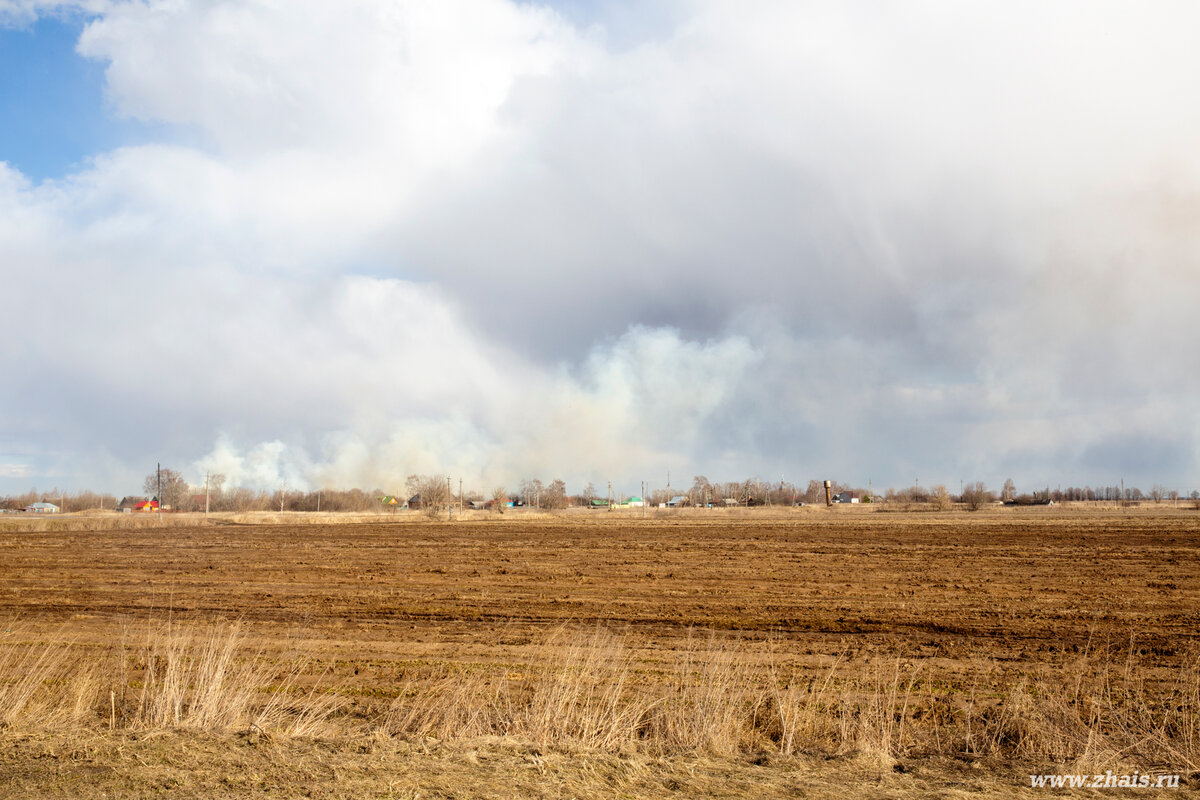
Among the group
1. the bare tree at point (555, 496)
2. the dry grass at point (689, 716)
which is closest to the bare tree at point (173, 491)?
the bare tree at point (555, 496)

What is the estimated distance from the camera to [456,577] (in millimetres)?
25766

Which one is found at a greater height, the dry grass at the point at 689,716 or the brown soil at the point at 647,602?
the dry grass at the point at 689,716

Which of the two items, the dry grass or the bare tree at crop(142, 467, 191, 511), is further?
the bare tree at crop(142, 467, 191, 511)

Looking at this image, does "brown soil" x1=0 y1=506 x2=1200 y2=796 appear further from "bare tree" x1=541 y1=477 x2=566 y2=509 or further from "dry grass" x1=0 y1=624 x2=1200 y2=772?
"bare tree" x1=541 y1=477 x2=566 y2=509

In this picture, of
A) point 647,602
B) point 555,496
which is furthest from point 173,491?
point 647,602

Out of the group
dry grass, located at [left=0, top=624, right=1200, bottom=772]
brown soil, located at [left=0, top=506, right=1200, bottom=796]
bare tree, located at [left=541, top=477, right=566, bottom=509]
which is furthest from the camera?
bare tree, located at [left=541, top=477, right=566, bottom=509]

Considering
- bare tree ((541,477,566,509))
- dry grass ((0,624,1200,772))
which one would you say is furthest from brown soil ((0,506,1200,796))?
bare tree ((541,477,566,509))

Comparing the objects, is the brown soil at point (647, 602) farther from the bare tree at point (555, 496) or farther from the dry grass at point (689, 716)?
the bare tree at point (555, 496)

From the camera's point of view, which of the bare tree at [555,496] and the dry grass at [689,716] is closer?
the dry grass at [689,716]

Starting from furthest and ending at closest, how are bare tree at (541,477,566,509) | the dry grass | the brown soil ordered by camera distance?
1. bare tree at (541,477,566,509)
2. the brown soil
3. the dry grass

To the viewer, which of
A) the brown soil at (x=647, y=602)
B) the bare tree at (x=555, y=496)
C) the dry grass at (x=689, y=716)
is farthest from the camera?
the bare tree at (x=555, y=496)

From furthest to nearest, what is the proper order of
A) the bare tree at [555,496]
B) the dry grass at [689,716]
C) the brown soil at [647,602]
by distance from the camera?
the bare tree at [555,496] → the brown soil at [647,602] → the dry grass at [689,716]

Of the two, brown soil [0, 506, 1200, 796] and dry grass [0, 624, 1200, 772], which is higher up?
dry grass [0, 624, 1200, 772]

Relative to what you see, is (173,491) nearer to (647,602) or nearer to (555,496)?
(555,496)
